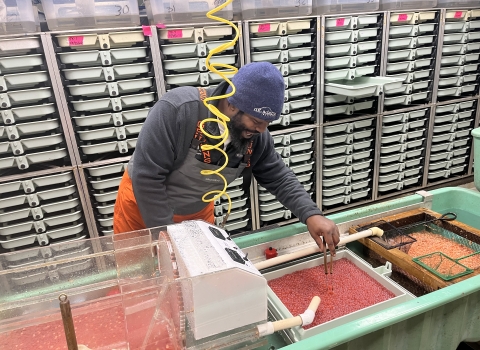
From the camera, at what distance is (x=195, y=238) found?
0.95 metres

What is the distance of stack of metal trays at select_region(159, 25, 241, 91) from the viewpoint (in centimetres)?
232

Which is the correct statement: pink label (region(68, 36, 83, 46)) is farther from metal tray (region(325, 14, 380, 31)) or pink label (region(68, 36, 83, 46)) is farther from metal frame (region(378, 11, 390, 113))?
metal frame (region(378, 11, 390, 113))

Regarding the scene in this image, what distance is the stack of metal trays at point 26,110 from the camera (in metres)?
2.04

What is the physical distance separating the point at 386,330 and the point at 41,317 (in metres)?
0.89

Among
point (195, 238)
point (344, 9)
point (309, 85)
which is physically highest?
point (344, 9)

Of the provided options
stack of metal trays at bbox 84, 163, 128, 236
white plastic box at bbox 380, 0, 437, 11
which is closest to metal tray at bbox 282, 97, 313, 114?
white plastic box at bbox 380, 0, 437, 11

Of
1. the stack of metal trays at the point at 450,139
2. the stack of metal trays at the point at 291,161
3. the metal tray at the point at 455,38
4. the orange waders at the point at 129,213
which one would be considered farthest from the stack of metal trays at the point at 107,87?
the stack of metal trays at the point at 450,139

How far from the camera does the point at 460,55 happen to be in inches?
130

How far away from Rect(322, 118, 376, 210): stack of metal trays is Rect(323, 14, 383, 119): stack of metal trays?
0.49ft

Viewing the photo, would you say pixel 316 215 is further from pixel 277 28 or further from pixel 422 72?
pixel 422 72

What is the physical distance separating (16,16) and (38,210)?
3.66 feet

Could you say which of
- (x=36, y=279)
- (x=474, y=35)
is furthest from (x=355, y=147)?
(x=36, y=279)

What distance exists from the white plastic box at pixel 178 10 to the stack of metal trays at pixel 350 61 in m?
0.90

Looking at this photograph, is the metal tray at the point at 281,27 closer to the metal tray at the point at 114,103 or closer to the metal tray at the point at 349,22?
the metal tray at the point at 349,22
